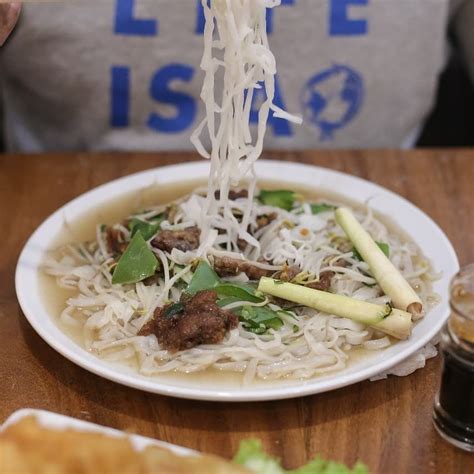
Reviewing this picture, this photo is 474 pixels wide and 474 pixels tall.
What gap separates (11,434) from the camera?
117 centimetres

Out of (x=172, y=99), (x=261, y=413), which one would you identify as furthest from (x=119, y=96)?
(x=261, y=413)

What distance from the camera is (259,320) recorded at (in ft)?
5.54

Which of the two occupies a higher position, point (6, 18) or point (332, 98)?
point (6, 18)

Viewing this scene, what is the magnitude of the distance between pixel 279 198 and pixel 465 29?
1689 mm

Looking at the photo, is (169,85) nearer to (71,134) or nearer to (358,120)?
(71,134)

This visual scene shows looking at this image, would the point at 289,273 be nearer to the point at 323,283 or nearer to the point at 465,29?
the point at 323,283

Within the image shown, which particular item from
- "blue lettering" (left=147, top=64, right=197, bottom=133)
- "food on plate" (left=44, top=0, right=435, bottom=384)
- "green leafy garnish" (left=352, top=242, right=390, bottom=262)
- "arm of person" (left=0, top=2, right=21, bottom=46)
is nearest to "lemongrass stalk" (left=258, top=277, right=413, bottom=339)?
"food on plate" (left=44, top=0, right=435, bottom=384)

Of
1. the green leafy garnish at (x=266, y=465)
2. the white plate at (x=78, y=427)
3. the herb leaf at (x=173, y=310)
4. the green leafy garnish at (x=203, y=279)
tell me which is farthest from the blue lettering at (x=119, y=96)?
the green leafy garnish at (x=266, y=465)

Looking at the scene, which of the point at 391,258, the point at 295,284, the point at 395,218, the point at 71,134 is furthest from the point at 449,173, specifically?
the point at 71,134

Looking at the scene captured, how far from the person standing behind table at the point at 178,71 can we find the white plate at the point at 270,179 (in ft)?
2.17

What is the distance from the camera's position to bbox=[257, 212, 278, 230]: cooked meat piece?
204cm

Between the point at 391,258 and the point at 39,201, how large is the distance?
1126mm

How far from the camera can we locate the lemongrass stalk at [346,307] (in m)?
1.61

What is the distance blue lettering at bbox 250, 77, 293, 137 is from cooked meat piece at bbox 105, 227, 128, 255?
3.73 feet
